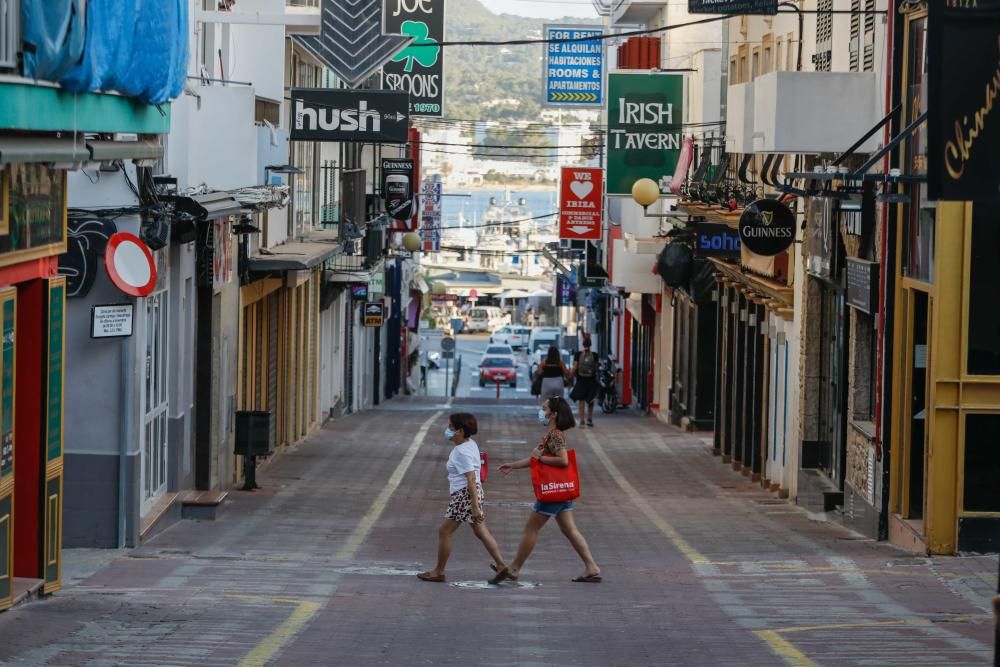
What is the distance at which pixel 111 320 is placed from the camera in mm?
13695

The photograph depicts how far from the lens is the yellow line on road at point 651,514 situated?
14.7 metres

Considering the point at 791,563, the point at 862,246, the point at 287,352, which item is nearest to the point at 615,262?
the point at 287,352

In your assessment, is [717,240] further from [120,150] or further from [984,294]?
[120,150]

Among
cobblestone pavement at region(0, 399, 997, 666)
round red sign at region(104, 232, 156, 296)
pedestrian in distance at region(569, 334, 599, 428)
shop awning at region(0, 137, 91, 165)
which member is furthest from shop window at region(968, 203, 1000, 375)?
pedestrian in distance at region(569, 334, 599, 428)

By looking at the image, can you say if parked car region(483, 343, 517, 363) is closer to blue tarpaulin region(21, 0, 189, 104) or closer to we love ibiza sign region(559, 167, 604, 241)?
we love ibiza sign region(559, 167, 604, 241)

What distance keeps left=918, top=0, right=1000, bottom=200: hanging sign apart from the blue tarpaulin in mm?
4883

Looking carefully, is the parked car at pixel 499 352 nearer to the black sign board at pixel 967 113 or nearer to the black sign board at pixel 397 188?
the black sign board at pixel 397 188

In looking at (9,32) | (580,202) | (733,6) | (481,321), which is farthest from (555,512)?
(481,321)

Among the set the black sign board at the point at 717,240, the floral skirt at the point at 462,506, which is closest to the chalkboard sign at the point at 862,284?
the floral skirt at the point at 462,506

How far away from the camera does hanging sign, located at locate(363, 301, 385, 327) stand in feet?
143

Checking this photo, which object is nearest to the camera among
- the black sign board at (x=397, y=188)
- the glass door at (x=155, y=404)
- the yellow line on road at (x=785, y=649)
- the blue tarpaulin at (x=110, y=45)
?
the yellow line on road at (x=785, y=649)

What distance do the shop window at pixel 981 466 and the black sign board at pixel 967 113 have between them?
640cm

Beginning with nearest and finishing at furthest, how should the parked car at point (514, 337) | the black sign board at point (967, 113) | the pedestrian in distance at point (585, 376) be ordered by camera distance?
the black sign board at point (967, 113) → the pedestrian in distance at point (585, 376) → the parked car at point (514, 337)

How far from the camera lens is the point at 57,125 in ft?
32.9
